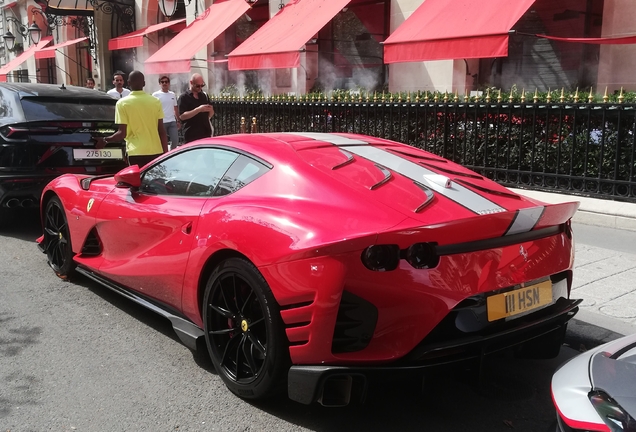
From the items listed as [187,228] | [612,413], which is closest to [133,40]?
[187,228]

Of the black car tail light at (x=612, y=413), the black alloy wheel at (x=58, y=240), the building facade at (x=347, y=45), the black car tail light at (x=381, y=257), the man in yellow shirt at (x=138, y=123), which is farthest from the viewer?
the building facade at (x=347, y=45)

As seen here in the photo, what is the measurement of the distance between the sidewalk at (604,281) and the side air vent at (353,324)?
1961mm

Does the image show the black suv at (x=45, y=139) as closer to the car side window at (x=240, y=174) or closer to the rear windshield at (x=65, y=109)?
the rear windshield at (x=65, y=109)

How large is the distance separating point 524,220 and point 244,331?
157cm

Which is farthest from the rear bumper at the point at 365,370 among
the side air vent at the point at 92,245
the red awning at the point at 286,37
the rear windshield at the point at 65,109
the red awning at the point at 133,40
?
the red awning at the point at 133,40

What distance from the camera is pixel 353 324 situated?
2.85 meters

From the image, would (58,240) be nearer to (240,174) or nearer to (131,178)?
(131,178)

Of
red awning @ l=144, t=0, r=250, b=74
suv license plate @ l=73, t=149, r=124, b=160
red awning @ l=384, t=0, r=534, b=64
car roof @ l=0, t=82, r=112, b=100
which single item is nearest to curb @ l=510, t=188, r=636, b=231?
red awning @ l=384, t=0, r=534, b=64

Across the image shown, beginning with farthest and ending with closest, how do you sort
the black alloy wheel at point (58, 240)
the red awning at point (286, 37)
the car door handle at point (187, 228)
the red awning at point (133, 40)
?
the red awning at point (133, 40)
the red awning at point (286, 37)
the black alloy wheel at point (58, 240)
the car door handle at point (187, 228)

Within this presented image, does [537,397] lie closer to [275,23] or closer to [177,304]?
[177,304]

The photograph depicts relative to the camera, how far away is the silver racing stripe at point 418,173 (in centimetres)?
333

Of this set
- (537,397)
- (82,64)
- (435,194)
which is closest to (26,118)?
(435,194)

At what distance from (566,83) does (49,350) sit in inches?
437

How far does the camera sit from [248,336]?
130 inches
